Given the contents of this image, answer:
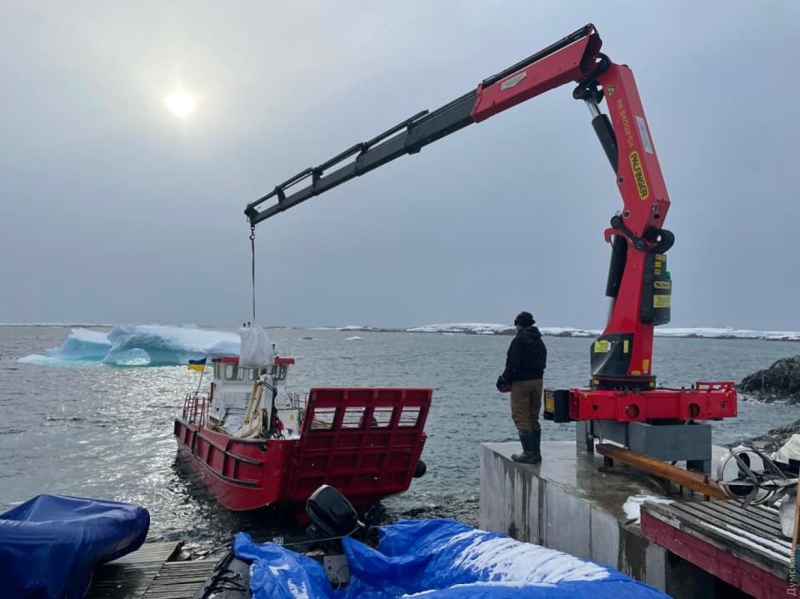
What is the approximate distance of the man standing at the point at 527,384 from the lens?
6.70m

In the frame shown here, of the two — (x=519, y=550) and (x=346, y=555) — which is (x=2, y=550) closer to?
(x=346, y=555)

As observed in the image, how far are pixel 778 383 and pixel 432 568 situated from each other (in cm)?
4062

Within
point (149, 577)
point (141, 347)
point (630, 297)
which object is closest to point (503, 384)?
point (630, 297)

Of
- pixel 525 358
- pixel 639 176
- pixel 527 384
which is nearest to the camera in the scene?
pixel 639 176

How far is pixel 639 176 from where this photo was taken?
6434 mm

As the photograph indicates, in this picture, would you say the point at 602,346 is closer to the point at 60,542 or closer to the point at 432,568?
the point at 432,568

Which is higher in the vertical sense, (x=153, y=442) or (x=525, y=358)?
(x=525, y=358)

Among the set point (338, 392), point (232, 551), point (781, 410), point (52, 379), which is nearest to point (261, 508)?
point (338, 392)

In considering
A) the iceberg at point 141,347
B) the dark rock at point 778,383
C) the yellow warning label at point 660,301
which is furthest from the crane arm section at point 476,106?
the iceberg at point 141,347

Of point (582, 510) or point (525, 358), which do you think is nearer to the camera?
point (582, 510)

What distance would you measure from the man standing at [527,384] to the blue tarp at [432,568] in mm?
2057

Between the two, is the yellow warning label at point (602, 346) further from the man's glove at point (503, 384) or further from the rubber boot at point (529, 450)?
the rubber boot at point (529, 450)

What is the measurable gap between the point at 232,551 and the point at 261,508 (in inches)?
228

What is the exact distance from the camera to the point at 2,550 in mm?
4594
